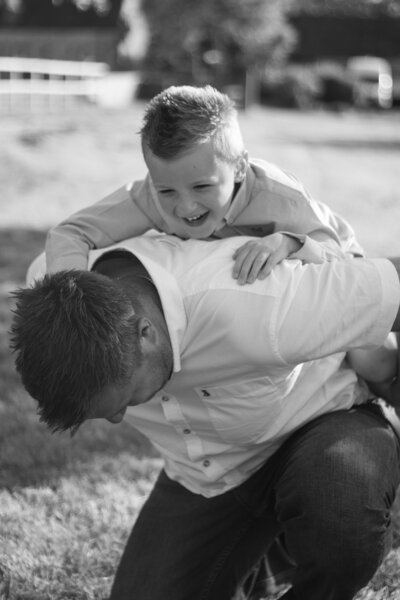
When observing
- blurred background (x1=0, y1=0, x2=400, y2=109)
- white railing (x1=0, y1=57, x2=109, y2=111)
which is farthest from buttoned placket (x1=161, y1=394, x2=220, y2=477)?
blurred background (x1=0, y1=0, x2=400, y2=109)

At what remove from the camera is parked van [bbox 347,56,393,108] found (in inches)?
1170

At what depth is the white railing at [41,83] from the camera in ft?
53.5

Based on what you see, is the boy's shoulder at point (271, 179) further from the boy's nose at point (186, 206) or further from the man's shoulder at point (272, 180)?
the boy's nose at point (186, 206)

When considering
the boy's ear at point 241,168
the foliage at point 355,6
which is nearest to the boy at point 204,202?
the boy's ear at point 241,168

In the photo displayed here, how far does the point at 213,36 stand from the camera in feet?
89.0

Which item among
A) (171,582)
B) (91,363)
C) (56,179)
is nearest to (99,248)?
(91,363)

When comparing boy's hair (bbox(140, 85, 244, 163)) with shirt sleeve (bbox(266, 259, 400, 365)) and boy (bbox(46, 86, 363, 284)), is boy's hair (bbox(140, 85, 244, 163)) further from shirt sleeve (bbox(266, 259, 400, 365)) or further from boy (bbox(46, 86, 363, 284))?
shirt sleeve (bbox(266, 259, 400, 365))

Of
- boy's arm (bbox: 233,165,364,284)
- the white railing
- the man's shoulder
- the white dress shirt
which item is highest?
the man's shoulder

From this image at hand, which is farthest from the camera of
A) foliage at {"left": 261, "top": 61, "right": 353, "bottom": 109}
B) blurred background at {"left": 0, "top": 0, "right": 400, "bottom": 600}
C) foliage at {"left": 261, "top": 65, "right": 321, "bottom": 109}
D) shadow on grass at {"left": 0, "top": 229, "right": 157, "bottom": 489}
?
foliage at {"left": 261, "top": 61, "right": 353, "bottom": 109}

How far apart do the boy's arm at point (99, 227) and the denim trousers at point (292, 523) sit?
797 millimetres

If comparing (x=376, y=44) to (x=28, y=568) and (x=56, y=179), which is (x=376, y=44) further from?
(x=28, y=568)

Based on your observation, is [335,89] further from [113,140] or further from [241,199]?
[241,199]

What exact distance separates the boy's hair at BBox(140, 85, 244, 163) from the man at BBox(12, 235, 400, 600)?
28cm

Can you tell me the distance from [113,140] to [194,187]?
1158 cm
